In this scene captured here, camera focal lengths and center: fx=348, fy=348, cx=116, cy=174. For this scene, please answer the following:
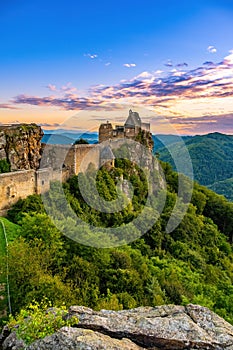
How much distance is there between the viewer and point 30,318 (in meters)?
12.8

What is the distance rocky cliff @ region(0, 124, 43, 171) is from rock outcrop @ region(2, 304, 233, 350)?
24.8 meters

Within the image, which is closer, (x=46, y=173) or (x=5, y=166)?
(x=5, y=166)

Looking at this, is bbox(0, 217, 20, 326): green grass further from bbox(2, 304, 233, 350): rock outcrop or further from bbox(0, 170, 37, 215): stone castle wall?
bbox(2, 304, 233, 350): rock outcrop

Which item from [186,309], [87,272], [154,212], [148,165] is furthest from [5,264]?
[148,165]

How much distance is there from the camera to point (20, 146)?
120ft

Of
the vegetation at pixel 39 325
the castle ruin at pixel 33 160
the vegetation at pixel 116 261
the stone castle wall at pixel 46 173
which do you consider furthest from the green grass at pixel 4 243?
the vegetation at pixel 39 325

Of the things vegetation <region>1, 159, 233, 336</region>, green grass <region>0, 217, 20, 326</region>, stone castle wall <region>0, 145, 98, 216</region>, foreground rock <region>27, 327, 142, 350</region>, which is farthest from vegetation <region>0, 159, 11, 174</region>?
foreground rock <region>27, 327, 142, 350</region>

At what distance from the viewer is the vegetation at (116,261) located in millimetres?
19125

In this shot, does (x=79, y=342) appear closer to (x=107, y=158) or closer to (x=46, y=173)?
(x=46, y=173)

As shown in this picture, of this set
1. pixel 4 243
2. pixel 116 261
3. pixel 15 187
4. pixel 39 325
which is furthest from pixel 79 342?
pixel 15 187

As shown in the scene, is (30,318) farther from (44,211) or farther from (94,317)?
(44,211)

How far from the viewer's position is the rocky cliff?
35.5 meters

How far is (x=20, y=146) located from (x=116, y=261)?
55.5 feet

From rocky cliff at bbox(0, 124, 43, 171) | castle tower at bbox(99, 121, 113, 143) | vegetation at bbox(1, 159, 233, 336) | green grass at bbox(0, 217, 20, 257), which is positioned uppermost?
castle tower at bbox(99, 121, 113, 143)
